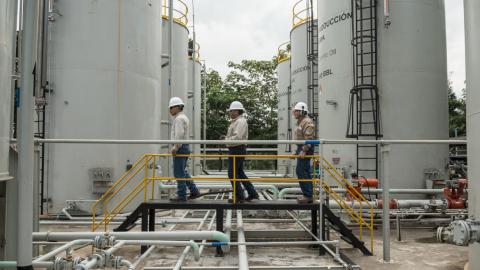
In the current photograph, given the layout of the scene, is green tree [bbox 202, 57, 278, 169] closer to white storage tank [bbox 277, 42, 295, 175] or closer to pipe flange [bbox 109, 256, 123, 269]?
white storage tank [bbox 277, 42, 295, 175]

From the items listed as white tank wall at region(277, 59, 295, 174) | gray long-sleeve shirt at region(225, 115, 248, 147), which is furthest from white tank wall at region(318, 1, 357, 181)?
white tank wall at region(277, 59, 295, 174)

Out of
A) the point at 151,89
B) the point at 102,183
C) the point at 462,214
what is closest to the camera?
the point at 462,214

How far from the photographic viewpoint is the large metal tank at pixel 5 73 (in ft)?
11.0

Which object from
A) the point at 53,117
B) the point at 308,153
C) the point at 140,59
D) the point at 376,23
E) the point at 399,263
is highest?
the point at 376,23

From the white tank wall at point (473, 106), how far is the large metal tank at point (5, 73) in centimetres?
526

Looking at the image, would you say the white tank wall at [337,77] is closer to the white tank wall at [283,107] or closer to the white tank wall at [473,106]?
the white tank wall at [473,106]

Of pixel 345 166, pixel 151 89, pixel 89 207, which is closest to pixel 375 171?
pixel 345 166

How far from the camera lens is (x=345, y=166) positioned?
9367 mm

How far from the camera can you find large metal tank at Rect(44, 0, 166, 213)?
337 inches

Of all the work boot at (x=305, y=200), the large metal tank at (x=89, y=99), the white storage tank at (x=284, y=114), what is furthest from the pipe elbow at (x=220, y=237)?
the white storage tank at (x=284, y=114)

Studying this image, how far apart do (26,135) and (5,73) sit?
3.18ft

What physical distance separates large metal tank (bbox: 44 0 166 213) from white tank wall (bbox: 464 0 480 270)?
732 cm

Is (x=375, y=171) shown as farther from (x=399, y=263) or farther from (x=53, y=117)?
(x=53, y=117)

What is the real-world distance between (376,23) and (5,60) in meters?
8.34
